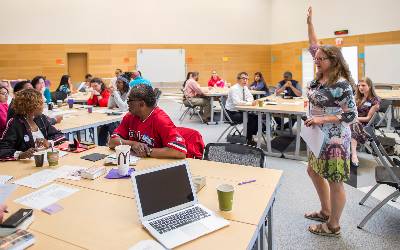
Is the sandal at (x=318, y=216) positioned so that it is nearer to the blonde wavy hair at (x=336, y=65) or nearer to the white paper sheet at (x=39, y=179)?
the blonde wavy hair at (x=336, y=65)

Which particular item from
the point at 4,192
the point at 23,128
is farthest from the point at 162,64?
the point at 4,192

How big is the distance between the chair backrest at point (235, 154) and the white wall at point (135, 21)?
408 inches

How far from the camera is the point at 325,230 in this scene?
119 inches

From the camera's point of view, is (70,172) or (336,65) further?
(336,65)

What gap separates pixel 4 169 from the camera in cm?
259

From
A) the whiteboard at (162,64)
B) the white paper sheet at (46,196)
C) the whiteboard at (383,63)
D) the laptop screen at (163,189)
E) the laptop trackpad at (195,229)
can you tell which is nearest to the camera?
the laptop trackpad at (195,229)

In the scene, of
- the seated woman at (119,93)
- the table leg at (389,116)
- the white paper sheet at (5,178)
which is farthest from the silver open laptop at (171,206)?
the table leg at (389,116)

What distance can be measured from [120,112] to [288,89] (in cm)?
406

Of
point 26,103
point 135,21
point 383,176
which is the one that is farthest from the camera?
point 135,21

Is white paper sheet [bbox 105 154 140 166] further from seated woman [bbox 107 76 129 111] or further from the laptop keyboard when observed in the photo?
seated woman [bbox 107 76 129 111]

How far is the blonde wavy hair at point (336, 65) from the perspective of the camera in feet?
8.81

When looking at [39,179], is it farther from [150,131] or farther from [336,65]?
[336,65]

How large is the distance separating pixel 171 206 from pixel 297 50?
12003 millimetres

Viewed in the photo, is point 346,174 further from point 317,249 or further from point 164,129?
point 164,129
